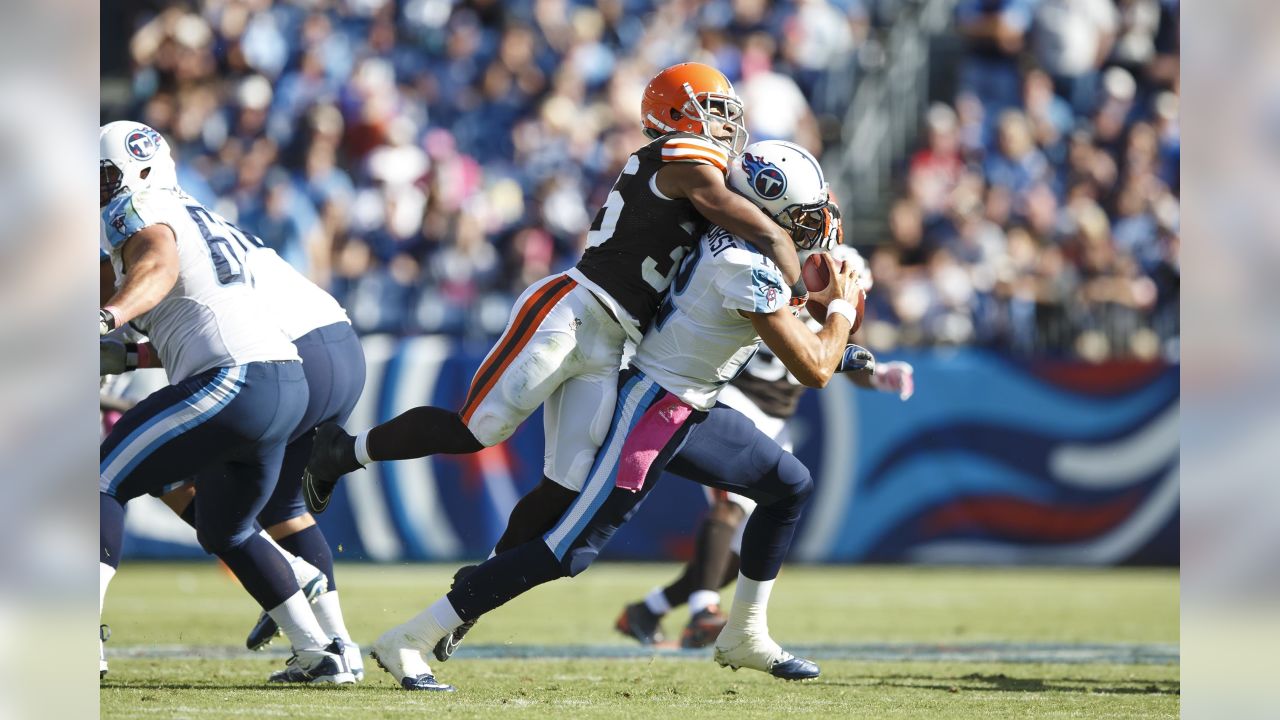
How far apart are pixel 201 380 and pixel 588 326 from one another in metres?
1.30

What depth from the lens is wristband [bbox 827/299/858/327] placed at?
214 inches

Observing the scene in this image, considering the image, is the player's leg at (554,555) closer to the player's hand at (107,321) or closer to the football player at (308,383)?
the football player at (308,383)

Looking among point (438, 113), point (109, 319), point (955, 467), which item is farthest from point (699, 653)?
point (438, 113)

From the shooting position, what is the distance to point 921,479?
11.6 meters

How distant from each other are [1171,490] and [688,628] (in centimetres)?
572

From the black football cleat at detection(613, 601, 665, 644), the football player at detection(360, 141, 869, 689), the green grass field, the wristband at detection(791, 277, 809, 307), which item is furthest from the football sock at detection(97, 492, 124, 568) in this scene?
the black football cleat at detection(613, 601, 665, 644)

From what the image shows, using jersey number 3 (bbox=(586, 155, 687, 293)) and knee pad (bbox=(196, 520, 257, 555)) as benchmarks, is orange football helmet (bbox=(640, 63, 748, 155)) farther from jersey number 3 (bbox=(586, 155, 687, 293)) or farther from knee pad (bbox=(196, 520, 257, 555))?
knee pad (bbox=(196, 520, 257, 555))

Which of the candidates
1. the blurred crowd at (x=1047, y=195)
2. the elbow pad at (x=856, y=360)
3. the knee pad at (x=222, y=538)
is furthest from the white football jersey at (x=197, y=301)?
the blurred crowd at (x=1047, y=195)

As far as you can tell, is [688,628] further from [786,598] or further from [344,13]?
[344,13]

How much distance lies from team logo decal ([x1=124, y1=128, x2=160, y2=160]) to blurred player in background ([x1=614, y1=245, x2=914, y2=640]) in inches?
112

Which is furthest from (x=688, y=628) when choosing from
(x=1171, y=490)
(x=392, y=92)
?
(x=392, y=92)

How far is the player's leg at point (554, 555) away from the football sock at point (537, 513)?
0.34m

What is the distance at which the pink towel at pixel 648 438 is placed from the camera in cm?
531

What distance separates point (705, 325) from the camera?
540 cm
